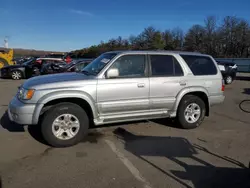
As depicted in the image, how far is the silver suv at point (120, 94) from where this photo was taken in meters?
4.47

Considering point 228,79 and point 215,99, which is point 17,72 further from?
point 215,99

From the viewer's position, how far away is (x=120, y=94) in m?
4.94

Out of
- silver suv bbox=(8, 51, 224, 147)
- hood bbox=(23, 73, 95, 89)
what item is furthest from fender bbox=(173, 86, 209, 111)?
hood bbox=(23, 73, 95, 89)

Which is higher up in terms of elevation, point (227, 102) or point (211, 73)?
point (211, 73)

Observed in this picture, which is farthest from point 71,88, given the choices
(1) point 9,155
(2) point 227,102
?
(2) point 227,102

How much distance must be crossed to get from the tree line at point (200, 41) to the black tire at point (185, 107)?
4691cm

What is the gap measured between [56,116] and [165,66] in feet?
8.54

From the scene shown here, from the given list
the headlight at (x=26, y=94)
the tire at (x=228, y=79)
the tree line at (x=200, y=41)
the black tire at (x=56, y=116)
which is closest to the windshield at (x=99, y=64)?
the black tire at (x=56, y=116)

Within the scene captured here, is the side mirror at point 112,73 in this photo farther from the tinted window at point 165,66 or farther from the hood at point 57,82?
the tinted window at point 165,66

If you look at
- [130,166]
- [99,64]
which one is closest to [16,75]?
[99,64]

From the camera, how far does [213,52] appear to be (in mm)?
65188

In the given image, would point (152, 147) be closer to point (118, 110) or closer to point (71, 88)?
point (118, 110)

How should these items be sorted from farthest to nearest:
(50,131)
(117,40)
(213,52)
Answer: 1. (117,40)
2. (213,52)
3. (50,131)

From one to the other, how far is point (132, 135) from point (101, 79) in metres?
1.45
